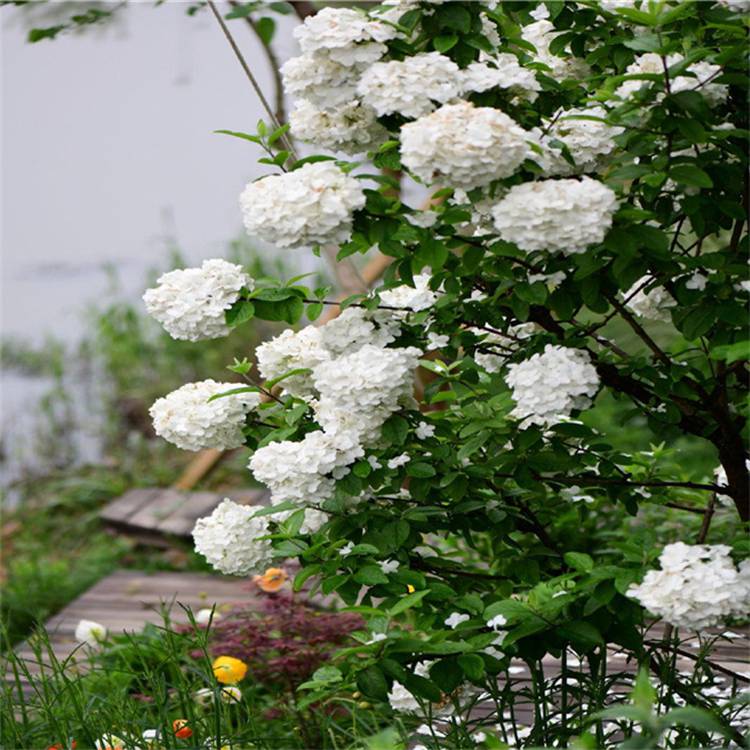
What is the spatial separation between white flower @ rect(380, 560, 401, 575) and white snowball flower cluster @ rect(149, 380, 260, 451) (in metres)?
0.35

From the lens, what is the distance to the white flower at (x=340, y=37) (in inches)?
74.0

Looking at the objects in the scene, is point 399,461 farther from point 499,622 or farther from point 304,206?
point 304,206

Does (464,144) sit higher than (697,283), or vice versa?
(464,144)

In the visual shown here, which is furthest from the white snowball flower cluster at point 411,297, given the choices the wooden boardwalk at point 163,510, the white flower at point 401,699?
the wooden boardwalk at point 163,510

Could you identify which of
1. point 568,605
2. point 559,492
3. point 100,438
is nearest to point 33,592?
point 100,438

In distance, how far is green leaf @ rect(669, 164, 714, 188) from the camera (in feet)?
6.17

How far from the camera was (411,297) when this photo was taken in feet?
7.30

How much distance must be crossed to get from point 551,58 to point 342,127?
551 millimetres

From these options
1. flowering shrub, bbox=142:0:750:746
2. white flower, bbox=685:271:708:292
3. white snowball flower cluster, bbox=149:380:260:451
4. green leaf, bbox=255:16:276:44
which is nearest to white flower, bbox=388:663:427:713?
flowering shrub, bbox=142:0:750:746

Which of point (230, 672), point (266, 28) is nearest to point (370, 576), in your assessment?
point (230, 672)

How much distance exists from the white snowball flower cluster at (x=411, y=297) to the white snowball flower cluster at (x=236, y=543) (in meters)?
0.45

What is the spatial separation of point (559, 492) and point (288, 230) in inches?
39.3

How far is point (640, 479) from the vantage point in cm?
257

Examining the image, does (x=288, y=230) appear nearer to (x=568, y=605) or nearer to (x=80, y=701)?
(x=568, y=605)
